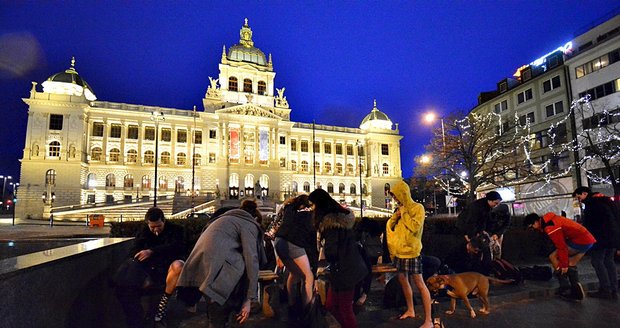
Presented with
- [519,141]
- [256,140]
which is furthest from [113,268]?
[256,140]

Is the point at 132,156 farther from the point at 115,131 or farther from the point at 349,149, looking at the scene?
the point at 349,149

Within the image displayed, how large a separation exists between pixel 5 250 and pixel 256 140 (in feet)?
155

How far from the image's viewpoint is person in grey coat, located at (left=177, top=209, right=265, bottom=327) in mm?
3297

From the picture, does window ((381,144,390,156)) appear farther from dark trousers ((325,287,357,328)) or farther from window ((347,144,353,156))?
dark trousers ((325,287,357,328))

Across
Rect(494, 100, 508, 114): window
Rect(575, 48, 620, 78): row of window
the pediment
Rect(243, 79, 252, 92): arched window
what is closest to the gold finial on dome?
Rect(243, 79, 252, 92): arched window

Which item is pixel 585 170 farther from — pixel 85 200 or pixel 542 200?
pixel 85 200

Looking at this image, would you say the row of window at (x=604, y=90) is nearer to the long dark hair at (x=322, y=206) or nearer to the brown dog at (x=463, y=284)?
the brown dog at (x=463, y=284)

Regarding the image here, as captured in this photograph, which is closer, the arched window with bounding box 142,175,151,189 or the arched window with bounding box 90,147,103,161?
the arched window with bounding box 90,147,103,161

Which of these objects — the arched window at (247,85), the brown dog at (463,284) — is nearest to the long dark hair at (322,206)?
the brown dog at (463,284)

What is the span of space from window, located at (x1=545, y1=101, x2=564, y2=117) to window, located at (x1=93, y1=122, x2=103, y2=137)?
56.1 meters

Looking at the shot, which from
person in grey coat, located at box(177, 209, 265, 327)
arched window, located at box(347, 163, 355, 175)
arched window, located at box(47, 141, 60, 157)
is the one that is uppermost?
arched window, located at box(47, 141, 60, 157)

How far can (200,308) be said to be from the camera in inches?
227

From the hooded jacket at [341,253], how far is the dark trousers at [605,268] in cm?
540

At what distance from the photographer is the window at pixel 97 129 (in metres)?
49.7
